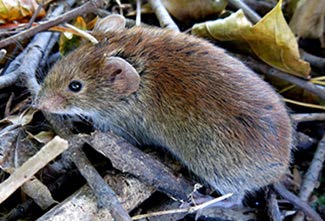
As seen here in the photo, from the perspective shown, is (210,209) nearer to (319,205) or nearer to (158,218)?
(158,218)

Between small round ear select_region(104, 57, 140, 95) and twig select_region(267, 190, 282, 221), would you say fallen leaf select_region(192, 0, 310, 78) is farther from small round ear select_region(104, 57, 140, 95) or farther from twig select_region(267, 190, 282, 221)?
twig select_region(267, 190, 282, 221)

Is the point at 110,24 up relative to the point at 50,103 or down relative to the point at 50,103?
up

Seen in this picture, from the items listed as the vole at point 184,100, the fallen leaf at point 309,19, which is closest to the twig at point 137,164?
the vole at point 184,100

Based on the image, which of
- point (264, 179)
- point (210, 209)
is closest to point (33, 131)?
point (210, 209)

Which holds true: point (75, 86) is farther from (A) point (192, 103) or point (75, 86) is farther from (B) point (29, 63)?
(A) point (192, 103)

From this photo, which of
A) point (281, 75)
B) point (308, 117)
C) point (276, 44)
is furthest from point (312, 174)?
point (276, 44)

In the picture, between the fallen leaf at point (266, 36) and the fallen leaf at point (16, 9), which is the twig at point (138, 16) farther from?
the fallen leaf at point (16, 9)

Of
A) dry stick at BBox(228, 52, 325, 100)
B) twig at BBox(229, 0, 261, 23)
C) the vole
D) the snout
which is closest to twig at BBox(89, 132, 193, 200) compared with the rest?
the vole
